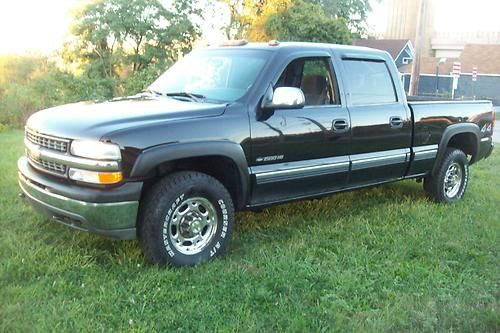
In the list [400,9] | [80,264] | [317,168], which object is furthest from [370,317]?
[400,9]

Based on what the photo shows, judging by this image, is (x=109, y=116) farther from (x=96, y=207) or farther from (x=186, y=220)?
(x=186, y=220)

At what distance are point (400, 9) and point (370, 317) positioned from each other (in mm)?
93261

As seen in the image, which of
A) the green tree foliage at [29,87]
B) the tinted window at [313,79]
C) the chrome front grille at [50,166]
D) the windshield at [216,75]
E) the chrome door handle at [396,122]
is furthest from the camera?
the green tree foliage at [29,87]

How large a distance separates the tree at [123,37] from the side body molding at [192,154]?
21212 millimetres

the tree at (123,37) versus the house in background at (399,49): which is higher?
the tree at (123,37)

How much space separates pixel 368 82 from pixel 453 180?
2.13m

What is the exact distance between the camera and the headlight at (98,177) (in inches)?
152

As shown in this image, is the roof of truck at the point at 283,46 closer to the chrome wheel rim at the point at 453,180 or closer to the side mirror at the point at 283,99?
the side mirror at the point at 283,99

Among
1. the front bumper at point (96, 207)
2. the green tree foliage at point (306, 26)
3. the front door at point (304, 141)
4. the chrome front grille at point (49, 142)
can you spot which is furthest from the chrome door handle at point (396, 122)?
the green tree foliage at point (306, 26)

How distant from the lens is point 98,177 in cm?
388

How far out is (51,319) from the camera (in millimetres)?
3371

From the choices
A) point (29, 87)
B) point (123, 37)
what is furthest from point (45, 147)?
point (123, 37)

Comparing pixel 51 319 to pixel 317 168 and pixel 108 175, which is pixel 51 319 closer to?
pixel 108 175

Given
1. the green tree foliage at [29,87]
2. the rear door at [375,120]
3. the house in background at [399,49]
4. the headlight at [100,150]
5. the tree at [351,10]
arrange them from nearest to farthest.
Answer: the headlight at [100,150] → the rear door at [375,120] → the green tree foliage at [29,87] → the tree at [351,10] → the house in background at [399,49]
